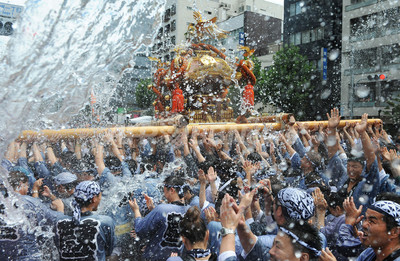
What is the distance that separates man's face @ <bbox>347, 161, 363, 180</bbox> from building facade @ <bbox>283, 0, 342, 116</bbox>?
78.3 ft

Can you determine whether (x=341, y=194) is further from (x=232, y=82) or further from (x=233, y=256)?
(x=232, y=82)

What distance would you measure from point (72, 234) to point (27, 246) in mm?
496

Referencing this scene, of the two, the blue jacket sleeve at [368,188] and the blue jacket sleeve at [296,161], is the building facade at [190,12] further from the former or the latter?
the blue jacket sleeve at [368,188]

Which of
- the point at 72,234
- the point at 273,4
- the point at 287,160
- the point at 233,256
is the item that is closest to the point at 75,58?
the point at 72,234

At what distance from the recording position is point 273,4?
48.1m

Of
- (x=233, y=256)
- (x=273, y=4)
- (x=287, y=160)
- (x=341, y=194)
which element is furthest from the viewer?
(x=273, y=4)

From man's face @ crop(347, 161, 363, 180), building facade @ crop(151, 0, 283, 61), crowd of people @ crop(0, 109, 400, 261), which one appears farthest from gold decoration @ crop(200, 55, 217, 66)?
Answer: building facade @ crop(151, 0, 283, 61)

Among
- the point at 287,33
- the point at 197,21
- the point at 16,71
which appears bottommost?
Result: the point at 16,71

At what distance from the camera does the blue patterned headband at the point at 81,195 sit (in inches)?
114

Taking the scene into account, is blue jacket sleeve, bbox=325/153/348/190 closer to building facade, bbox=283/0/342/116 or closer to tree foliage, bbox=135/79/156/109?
building facade, bbox=283/0/342/116

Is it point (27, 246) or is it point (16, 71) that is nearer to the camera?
point (16, 71)

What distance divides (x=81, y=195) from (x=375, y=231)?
2.27 m

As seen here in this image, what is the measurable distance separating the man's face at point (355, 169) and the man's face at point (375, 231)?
1.46 meters

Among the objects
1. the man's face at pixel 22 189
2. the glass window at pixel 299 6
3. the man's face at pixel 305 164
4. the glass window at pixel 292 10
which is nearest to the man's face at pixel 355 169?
the man's face at pixel 305 164
